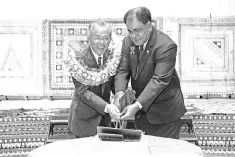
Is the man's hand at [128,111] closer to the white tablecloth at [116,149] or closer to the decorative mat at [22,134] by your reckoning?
the white tablecloth at [116,149]

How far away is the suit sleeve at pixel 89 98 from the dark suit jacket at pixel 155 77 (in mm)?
171

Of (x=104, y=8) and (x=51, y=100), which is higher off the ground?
(x=104, y=8)

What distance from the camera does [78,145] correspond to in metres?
2.65

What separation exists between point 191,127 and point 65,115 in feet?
4.44

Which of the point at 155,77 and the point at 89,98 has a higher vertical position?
the point at 155,77

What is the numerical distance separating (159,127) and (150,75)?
0.42 metres

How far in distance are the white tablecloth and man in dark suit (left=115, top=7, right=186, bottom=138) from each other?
0.59m

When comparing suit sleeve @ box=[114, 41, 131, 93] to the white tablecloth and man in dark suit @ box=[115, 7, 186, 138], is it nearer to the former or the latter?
man in dark suit @ box=[115, 7, 186, 138]

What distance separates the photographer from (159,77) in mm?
3389

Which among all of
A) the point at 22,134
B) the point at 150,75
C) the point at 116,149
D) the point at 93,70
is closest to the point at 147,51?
the point at 150,75

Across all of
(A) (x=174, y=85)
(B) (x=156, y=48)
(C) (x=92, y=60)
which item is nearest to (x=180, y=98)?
(A) (x=174, y=85)

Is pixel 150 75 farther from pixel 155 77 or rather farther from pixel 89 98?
pixel 89 98

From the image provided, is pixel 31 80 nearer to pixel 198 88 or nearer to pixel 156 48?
pixel 198 88

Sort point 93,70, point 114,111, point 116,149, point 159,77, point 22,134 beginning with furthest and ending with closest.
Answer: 1. point 22,134
2. point 93,70
3. point 159,77
4. point 114,111
5. point 116,149
